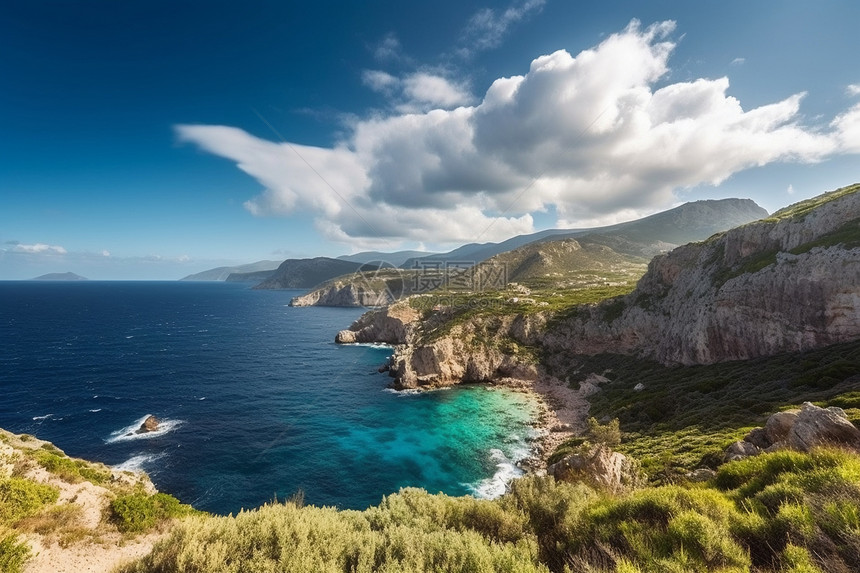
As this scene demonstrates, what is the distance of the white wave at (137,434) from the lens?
43.6 meters

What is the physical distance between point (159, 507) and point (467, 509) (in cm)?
1725

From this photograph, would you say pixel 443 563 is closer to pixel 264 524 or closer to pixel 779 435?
pixel 264 524

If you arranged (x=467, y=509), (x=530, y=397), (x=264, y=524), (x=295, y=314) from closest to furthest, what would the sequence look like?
(x=264, y=524)
(x=467, y=509)
(x=530, y=397)
(x=295, y=314)

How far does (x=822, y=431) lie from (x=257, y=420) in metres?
56.5

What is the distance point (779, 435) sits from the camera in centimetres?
1812

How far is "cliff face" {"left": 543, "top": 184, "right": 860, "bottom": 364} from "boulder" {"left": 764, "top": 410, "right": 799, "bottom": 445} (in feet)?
90.5

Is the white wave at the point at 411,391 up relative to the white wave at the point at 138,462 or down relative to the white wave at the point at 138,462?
down

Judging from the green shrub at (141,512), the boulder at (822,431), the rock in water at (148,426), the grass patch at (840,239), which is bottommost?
the rock in water at (148,426)

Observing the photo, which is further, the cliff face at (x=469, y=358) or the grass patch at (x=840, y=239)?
the cliff face at (x=469, y=358)

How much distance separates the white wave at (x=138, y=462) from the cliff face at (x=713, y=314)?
3801 centimetres

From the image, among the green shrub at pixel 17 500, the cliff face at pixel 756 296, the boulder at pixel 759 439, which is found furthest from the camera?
the cliff face at pixel 756 296

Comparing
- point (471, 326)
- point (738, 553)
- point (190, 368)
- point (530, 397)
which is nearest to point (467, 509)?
point (738, 553)

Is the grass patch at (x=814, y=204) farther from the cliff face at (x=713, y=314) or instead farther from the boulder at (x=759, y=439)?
the boulder at (x=759, y=439)

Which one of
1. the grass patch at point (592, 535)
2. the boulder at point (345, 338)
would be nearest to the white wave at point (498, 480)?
→ the grass patch at point (592, 535)
